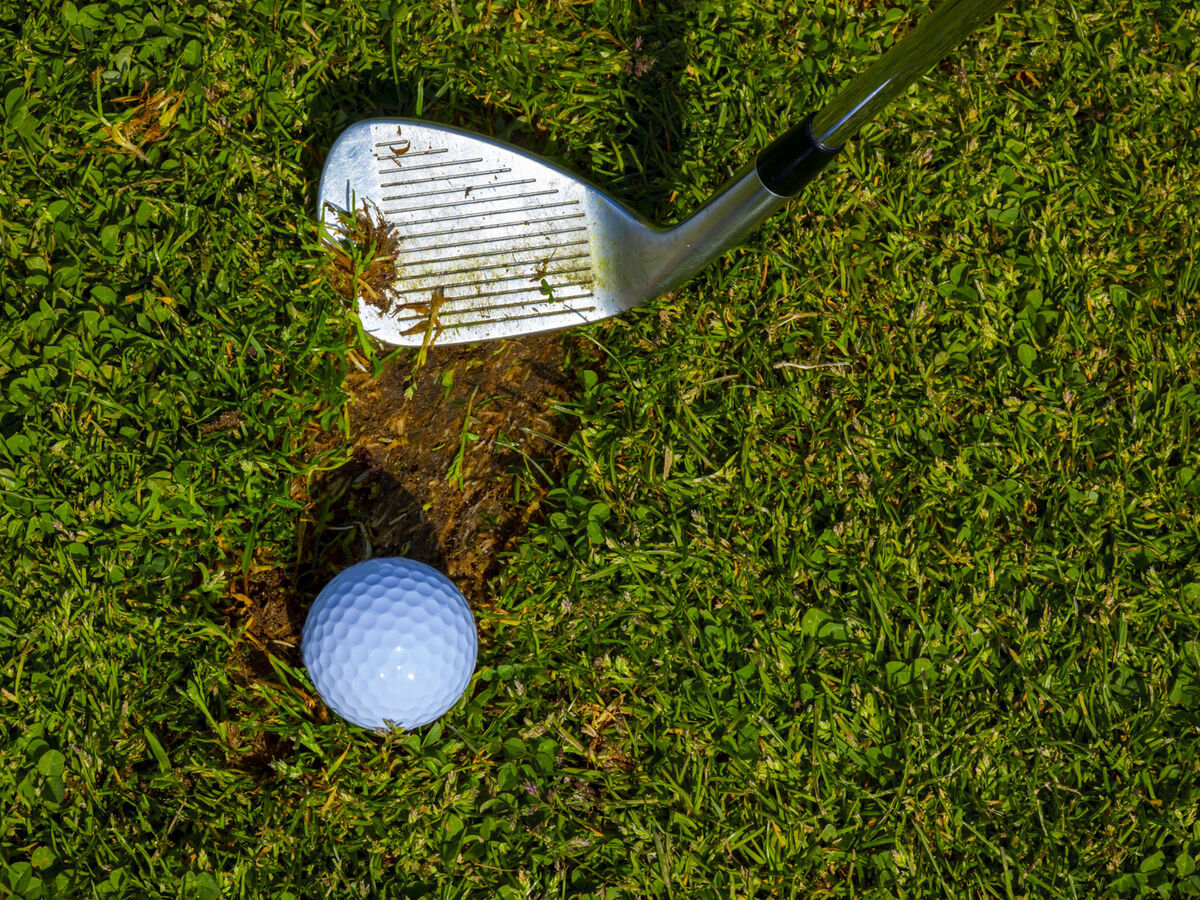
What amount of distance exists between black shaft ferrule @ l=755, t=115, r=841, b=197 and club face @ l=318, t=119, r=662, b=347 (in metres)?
0.58

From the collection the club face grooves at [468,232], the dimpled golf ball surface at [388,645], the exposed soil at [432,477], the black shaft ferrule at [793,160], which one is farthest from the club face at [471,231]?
the dimpled golf ball surface at [388,645]

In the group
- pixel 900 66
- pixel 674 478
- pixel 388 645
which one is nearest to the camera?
pixel 900 66

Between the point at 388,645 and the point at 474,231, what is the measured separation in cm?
119

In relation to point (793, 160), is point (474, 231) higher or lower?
lower

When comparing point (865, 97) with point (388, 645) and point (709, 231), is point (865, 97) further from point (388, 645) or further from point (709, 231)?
point (388, 645)

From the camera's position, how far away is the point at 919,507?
2.68 meters

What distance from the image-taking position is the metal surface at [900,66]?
1871 millimetres

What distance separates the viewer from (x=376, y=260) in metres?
2.67

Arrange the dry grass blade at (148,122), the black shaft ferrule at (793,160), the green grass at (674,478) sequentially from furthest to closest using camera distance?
the dry grass blade at (148,122)
the green grass at (674,478)
the black shaft ferrule at (793,160)

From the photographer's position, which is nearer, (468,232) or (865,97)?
(865,97)

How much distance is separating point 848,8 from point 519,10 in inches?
41.5

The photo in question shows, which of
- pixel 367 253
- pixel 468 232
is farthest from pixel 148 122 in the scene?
pixel 468 232

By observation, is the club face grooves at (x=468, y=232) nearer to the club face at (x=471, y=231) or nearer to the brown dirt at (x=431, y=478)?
the club face at (x=471, y=231)

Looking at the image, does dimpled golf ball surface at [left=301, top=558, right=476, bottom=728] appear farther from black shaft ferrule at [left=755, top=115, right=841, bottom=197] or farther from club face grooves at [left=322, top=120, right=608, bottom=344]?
black shaft ferrule at [left=755, top=115, right=841, bottom=197]
